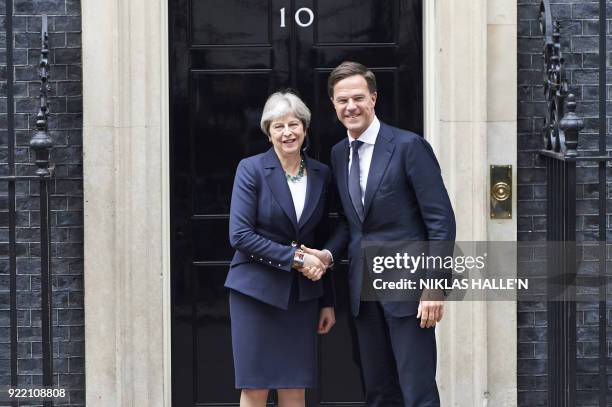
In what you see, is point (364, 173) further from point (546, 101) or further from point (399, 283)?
point (546, 101)

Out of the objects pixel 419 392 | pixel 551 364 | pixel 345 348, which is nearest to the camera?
pixel 419 392

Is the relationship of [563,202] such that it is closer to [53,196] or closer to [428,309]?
[428,309]

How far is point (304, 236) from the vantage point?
519 cm

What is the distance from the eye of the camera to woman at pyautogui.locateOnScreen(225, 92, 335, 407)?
16.7 feet

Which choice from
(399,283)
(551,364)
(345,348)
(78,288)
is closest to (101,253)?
(78,288)

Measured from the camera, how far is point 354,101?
5.03 meters

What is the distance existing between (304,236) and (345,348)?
1.55m

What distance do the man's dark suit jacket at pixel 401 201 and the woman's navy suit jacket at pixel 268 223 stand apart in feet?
0.70

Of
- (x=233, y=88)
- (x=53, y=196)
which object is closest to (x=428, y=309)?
(x=233, y=88)

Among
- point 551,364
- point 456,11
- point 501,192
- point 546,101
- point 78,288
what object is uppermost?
point 456,11

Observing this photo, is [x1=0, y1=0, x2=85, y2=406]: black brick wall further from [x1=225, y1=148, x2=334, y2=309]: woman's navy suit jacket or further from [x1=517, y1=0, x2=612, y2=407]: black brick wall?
[x1=517, y1=0, x2=612, y2=407]: black brick wall

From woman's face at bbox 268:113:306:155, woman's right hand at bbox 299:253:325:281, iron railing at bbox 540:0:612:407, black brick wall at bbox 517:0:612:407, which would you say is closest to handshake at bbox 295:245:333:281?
woman's right hand at bbox 299:253:325:281

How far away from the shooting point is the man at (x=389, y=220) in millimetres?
5004

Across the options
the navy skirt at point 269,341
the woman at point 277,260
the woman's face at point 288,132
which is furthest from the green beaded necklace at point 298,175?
the navy skirt at point 269,341
